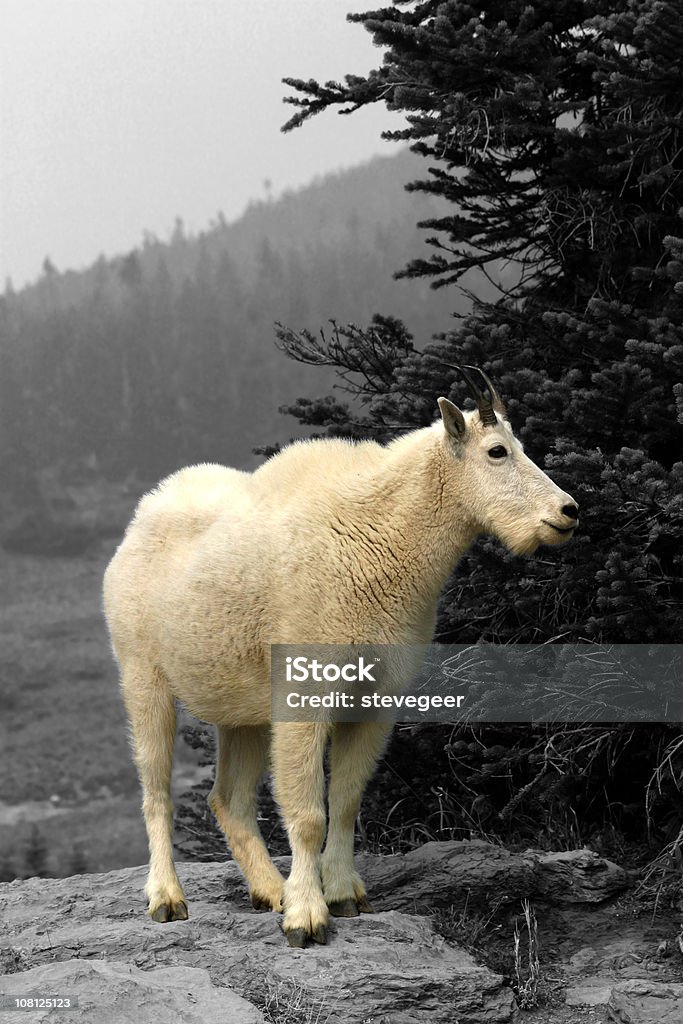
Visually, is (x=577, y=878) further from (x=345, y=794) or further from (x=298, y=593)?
(x=298, y=593)

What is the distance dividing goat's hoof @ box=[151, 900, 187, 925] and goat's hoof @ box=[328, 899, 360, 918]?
80cm

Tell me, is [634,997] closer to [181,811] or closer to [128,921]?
[128,921]

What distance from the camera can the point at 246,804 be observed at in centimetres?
646

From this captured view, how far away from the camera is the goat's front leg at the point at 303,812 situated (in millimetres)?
5594

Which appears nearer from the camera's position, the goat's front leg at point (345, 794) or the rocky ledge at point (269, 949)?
the rocky ledge at point (269, 949)

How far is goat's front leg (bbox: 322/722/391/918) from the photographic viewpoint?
6.00 metres

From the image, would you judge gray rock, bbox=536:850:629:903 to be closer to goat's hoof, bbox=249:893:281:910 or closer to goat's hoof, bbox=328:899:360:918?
goat's hoof, bbox=328:899:360:918

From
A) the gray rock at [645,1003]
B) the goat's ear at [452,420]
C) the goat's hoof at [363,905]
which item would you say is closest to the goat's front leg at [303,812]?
the goat's hoof at [363,905]

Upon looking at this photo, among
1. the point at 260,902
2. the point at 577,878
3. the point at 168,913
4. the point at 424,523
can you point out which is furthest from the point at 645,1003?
the point at 424,523

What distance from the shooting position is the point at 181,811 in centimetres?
1020

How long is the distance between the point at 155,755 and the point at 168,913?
0.83 meters

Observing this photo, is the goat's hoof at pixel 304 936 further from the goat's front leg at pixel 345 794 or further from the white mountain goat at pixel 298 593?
the goat's front leg at pixel 345 794

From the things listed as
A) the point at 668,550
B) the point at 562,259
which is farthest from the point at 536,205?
the point at 668,550

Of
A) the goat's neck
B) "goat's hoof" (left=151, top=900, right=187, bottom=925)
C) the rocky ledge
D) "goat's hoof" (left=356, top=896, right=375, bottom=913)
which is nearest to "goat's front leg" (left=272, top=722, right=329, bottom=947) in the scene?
the rocky ledge
